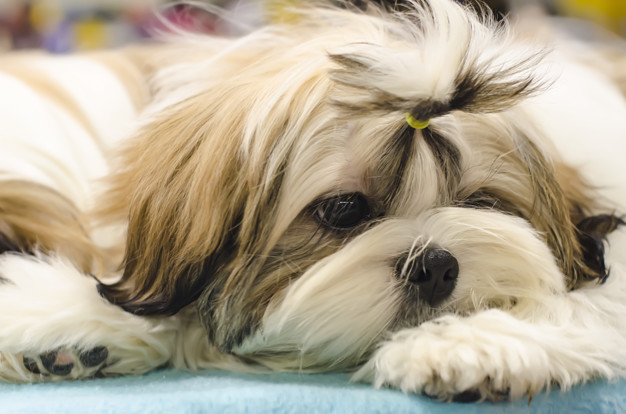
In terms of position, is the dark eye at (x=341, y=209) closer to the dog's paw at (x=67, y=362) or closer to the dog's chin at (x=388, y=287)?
the dog's chin at (x=388, y=287)

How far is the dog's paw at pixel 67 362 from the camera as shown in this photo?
143 cm

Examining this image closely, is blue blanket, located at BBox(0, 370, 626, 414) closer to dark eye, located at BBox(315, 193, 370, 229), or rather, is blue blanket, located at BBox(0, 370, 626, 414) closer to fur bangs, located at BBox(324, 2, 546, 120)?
dark eye, located at BBox(315, 193, 370, 229)

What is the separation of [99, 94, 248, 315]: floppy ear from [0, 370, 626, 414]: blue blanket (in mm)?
179

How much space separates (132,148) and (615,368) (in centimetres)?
100

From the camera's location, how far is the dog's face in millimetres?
1297

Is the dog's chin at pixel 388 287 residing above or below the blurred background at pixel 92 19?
above

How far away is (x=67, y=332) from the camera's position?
1.42 m

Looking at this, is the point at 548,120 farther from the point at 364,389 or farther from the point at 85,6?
the point at 85,6

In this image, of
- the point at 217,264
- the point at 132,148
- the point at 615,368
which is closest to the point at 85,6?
the point at 132,148

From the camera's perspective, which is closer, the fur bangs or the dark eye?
the fur bangs

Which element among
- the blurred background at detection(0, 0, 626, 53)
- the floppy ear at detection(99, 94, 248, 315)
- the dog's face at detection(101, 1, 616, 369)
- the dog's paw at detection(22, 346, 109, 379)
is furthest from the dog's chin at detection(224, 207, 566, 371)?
the blurred background at detection(0, 0, 626, 53)

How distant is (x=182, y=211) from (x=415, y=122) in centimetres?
43

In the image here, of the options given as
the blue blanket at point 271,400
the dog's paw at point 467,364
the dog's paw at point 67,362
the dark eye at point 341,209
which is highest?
the dark eye at point 341,209

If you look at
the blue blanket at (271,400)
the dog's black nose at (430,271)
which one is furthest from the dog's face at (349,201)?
the blue blanket at (271,400)
